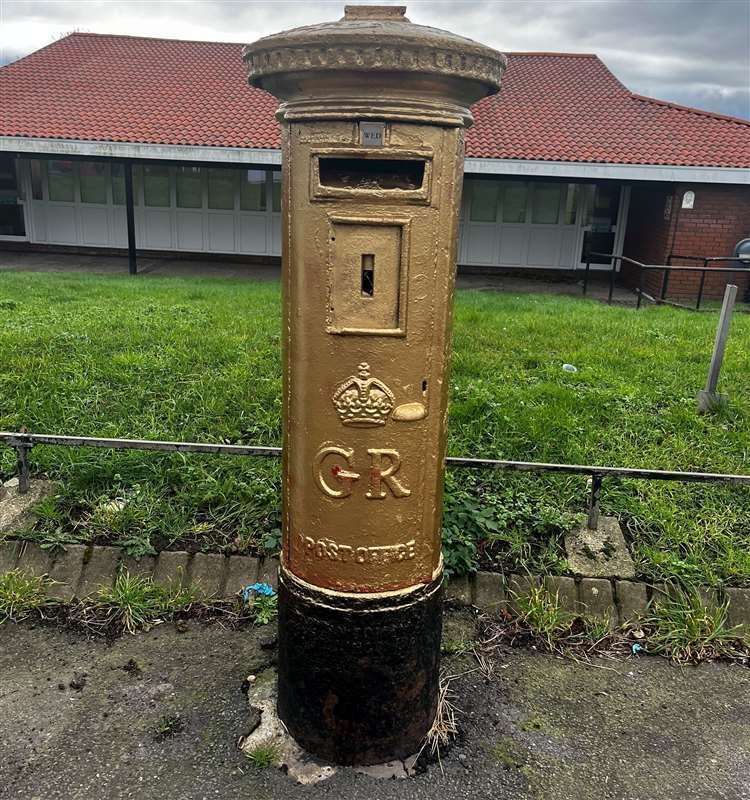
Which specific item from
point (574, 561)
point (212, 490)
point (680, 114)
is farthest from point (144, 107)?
point (574, 561)

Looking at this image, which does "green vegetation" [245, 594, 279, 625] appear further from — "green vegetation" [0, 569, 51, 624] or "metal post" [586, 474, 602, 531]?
"metal post" [586, 474, 602, 531]

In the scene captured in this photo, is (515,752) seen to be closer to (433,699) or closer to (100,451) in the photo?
(433,699)

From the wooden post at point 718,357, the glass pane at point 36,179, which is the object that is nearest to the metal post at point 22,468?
the wooden post at point 718,357

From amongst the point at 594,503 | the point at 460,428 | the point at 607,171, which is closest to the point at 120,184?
the point at 607,171

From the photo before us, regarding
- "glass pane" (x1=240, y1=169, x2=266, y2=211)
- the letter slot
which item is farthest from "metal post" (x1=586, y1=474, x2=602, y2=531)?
"glass pane" (x1=240, y1=169, x2=266, y2=211)

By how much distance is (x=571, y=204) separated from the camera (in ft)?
48.4

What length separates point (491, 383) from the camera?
5062 mm

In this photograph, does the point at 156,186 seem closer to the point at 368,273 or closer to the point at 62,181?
the point at 62,181

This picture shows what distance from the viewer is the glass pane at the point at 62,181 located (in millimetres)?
15062

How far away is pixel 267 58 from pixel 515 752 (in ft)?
7.55

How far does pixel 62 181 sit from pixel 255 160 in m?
5.86

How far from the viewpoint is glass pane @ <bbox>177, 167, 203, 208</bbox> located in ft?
49.3

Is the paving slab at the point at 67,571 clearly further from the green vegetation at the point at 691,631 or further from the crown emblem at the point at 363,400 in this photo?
the green vegetation at the point at 691,631

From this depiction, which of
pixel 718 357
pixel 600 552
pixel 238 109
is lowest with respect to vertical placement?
pixel 600 552
